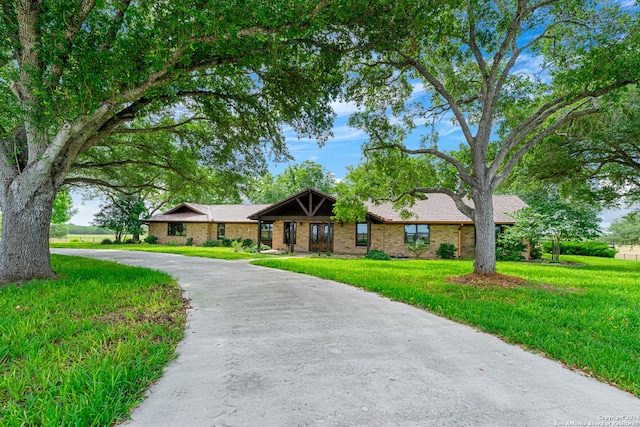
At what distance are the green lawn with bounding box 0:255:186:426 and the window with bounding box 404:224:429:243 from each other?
16.0 m

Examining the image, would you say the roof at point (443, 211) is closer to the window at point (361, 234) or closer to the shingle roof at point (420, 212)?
the shingle roof at point (420, 212)

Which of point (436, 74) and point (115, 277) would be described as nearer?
point (115, 277)

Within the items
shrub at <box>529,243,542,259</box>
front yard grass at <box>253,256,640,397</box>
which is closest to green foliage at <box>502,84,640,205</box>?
shrub at <box>529,243,542,259</box>

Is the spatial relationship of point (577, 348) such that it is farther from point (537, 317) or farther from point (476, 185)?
point (476, 185)

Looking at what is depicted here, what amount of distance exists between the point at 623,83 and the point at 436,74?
504 cm

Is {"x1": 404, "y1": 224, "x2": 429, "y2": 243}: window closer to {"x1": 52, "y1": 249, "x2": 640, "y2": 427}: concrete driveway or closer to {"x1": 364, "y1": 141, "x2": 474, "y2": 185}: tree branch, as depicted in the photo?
{"x1": 364, "y1": 141, "x2": 474, "y2": 185}: tree branch

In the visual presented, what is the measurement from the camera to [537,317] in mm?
5207

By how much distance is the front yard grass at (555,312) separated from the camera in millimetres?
3562

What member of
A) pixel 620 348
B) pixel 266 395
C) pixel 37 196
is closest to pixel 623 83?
pixel 620 348

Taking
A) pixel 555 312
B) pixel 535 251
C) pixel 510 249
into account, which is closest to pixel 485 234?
pixel 555 312

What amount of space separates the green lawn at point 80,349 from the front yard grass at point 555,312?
4.57m

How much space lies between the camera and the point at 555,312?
18.1 feet

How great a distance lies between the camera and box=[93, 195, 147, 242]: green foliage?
2970 centimetres

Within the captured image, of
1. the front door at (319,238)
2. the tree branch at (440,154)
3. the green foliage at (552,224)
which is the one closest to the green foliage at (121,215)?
the front door at (319,238)
